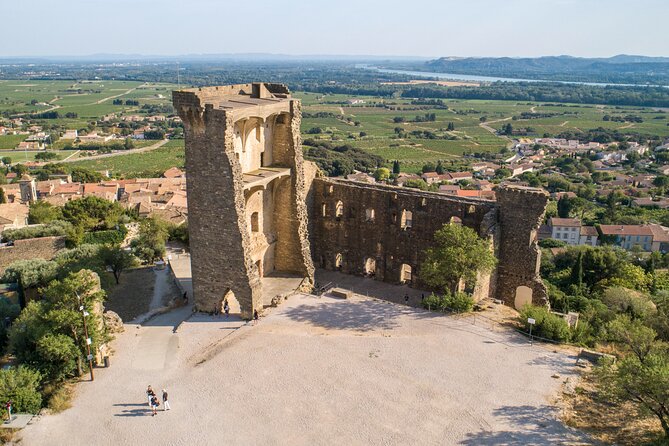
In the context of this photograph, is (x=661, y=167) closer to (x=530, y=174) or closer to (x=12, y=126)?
(x=530, y=174)

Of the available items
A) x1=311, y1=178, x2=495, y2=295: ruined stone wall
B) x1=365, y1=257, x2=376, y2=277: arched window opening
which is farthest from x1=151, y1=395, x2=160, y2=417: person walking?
x1=365, y1=257, x2=376, y2=277: arched window opening

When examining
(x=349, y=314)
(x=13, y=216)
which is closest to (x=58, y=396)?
(x=349, y=314)

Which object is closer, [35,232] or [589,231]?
[35,232]

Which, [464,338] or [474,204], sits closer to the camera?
[464,338]

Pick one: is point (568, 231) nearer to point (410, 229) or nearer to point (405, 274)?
point (405, 274)

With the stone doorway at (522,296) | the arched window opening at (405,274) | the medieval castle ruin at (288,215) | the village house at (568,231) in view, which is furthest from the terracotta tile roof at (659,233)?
the medieval castle ruin at (288,215)

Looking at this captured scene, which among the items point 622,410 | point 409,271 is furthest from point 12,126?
point 622,410
